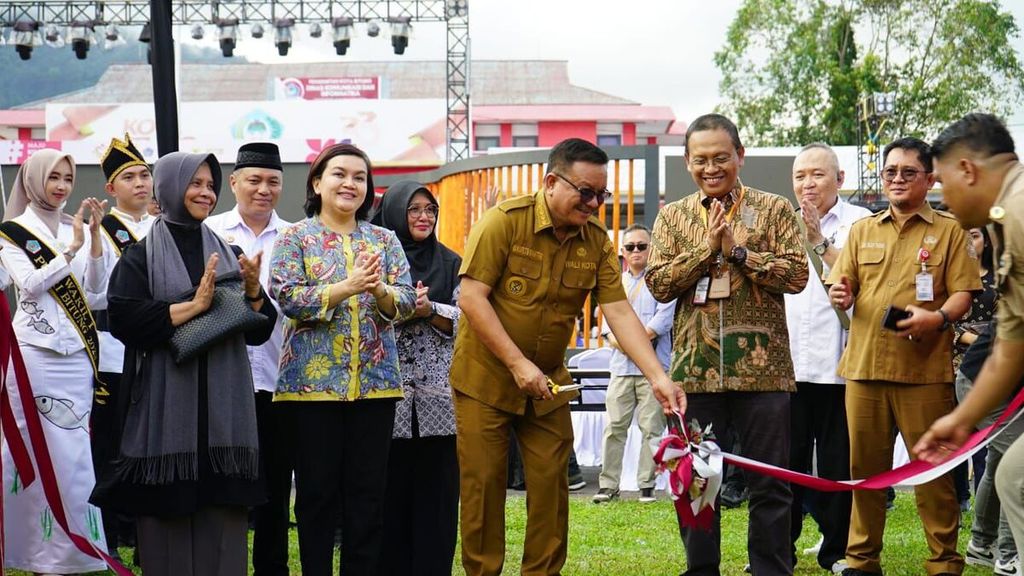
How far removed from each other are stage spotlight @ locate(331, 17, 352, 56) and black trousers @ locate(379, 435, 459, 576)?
1027 inches

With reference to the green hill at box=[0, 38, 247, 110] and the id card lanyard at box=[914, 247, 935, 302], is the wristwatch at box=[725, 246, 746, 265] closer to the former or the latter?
the id card lanyard at box=[914, 247, 935, 302]

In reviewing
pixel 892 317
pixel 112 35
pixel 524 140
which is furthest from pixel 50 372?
pixel 524 140

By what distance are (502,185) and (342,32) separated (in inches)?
740

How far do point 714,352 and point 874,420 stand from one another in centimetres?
107

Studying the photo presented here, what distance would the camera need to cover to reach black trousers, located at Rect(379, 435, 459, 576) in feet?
20.3

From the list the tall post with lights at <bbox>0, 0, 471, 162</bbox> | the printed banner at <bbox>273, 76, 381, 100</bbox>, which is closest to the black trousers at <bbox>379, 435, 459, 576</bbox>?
the tall post with lights at <bbox>0, 0, 471, 162</bbox>

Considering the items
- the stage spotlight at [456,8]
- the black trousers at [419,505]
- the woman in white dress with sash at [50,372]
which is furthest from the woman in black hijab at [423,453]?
the stage spotlight at [456,8]

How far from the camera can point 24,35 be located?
103ft

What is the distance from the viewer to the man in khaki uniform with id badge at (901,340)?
613 cm

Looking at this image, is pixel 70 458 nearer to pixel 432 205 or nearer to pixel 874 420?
pixel 432 205

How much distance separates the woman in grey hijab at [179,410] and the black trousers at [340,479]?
309mm

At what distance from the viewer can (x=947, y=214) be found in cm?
633

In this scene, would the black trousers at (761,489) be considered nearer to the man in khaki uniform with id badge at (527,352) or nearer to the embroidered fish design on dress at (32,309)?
the man in khaki uniform with id badge at (527,352)

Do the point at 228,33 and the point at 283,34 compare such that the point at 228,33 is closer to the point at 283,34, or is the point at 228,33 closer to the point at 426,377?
the point at 283,34
